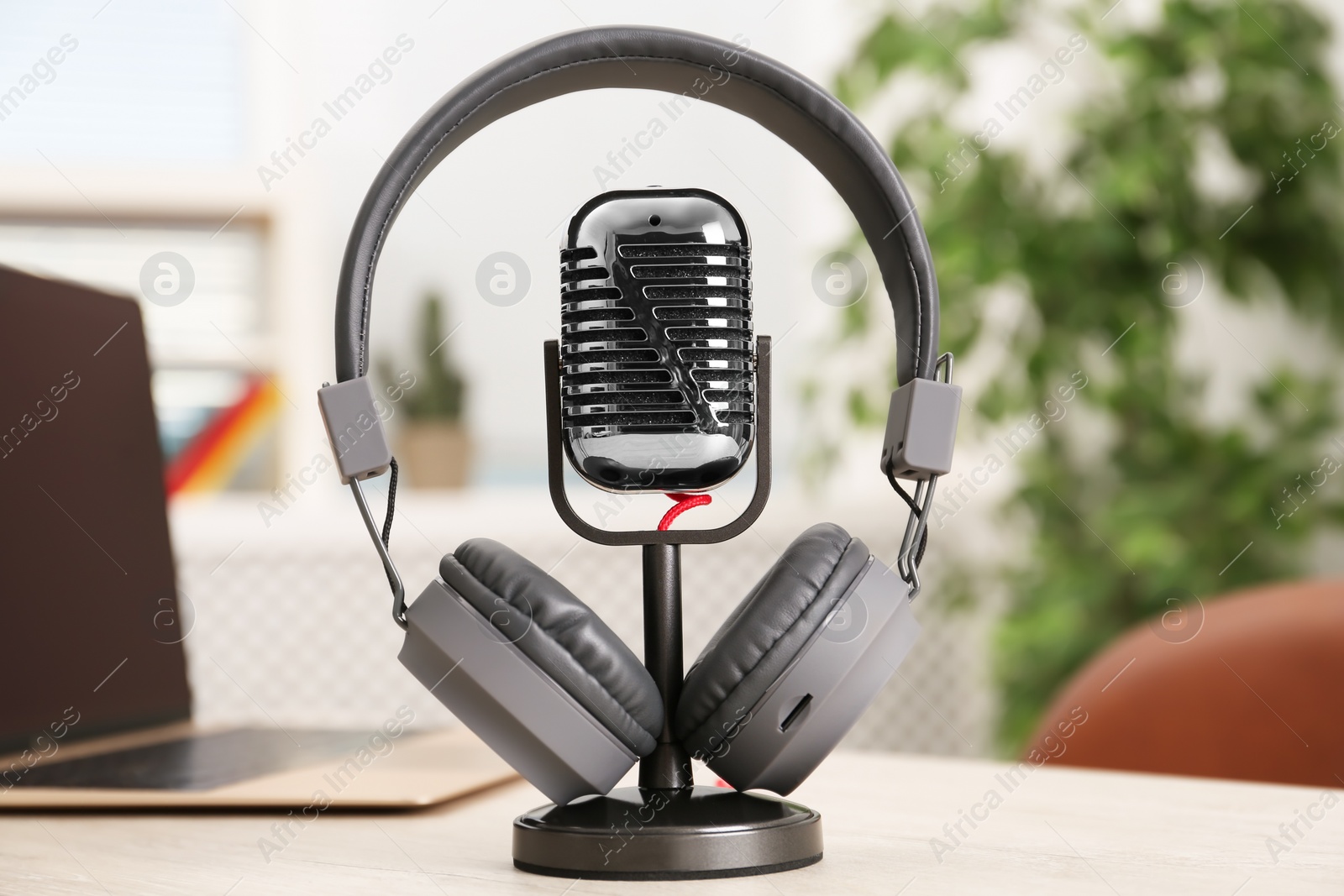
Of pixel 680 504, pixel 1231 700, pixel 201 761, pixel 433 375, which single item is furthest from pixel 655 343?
pixel 433 375

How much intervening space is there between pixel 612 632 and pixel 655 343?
0.14 m

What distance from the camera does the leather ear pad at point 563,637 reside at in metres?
0.53

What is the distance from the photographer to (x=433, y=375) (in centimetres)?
238

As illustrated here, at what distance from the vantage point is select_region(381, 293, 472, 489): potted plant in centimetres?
238

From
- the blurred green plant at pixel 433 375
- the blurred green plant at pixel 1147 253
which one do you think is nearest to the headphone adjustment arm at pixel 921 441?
the blurred green plant at pixel 1147 253

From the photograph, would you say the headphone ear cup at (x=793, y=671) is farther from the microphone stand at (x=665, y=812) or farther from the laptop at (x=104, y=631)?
the laptop at (x=104, y=631)

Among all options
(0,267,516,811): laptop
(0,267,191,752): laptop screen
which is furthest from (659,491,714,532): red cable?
(0,267,191,752): laptop screen

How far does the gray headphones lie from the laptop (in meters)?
0.21

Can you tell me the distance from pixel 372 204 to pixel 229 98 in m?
2.20

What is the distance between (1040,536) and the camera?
6.15ft

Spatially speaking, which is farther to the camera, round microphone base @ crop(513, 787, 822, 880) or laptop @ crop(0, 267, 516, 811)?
laptop @ crop(0, 267, 516, 811)

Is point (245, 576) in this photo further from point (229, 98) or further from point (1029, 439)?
point (1029, 439)

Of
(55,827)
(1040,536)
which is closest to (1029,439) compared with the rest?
(1040,536)

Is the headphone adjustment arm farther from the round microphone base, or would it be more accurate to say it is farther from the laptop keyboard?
the laptop keyboard
